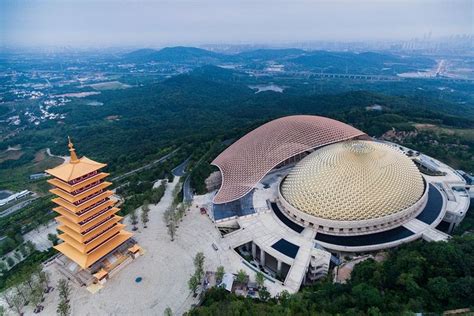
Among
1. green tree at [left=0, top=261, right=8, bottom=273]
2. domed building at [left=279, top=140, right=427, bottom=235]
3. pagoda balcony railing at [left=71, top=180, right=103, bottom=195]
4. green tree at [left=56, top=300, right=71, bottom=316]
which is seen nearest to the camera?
green tree at [left=56, top=300, right=71, bottom=316]

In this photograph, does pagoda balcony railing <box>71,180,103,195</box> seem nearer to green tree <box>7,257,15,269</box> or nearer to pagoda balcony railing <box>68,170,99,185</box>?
pagoda balcony railing <box>68,170,99,185</box>

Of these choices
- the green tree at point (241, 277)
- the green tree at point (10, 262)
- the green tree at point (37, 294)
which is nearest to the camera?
the green tree at point (37, 294)

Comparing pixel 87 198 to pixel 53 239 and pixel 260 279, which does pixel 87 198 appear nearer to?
pixel 53 239

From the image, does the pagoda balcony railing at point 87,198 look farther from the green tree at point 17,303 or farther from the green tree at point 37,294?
the green tree at point 17,303

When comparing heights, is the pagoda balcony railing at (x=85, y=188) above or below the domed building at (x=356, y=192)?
above

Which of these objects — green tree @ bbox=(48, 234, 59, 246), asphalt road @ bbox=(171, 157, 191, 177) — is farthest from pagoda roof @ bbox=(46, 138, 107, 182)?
asphalt road @ bbox=(171, 157, 191, 177)

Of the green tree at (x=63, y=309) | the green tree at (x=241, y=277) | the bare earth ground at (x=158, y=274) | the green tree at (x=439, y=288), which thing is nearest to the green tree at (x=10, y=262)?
the bare earth ground at (x=158, y=274)

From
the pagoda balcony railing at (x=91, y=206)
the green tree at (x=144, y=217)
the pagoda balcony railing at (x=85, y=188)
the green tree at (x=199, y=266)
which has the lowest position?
the green tree at (x=144, y=217)
